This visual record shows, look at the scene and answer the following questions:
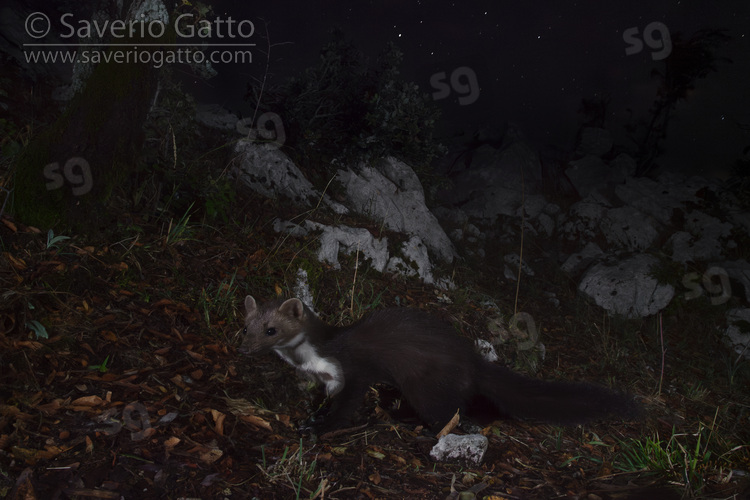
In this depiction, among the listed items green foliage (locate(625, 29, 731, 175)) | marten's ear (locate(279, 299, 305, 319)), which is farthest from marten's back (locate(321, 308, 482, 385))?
green foliage (locate(625, 29, 731, 175))

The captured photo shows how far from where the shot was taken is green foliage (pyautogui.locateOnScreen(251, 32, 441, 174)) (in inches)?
302

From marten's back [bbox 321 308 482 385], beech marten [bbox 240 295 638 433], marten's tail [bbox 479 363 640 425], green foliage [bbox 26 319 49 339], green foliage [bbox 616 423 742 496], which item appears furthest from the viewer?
marten's back [bbox 321 308 482 385]

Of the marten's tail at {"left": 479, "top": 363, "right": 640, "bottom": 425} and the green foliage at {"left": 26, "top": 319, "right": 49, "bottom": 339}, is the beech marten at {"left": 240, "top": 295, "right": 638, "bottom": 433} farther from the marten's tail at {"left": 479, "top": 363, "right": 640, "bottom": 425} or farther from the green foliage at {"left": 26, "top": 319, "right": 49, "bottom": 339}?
the green foliage at {"left": 26, "top": 319, "right": 49, "bottom": 339}

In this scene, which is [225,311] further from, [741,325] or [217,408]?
[741,325]

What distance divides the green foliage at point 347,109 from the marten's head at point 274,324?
4214 millimetres

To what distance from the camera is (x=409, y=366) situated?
3.90 m

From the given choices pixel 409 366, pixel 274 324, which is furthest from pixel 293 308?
pixel 409 366

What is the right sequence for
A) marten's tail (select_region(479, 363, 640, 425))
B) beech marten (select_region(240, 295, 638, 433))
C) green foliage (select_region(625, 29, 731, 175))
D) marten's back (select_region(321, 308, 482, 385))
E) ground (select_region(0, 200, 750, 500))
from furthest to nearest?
green foliage (select_region(625, 29, 731, 175)), marten's back (select_region(321, 308, 482, 385)), beech marten (select_region(240, 295, 638, 433)), marten's tail (select_region(479, 363, 640, 425)), ground (select_region(0, 200, 750, 500))

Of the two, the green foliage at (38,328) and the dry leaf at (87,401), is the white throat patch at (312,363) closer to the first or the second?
the dry leaf at (87,401)

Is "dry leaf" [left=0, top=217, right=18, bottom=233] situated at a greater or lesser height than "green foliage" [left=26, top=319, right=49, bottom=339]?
greater

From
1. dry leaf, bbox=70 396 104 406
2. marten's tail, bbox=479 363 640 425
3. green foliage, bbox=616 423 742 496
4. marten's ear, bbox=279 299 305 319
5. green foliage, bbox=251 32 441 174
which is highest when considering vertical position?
green foliage, bbox=251 32 441 174

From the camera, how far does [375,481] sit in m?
2.84

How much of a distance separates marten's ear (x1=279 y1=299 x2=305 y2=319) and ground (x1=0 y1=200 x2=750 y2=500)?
49 centimetres

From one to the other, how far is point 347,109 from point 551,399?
5.91 m
